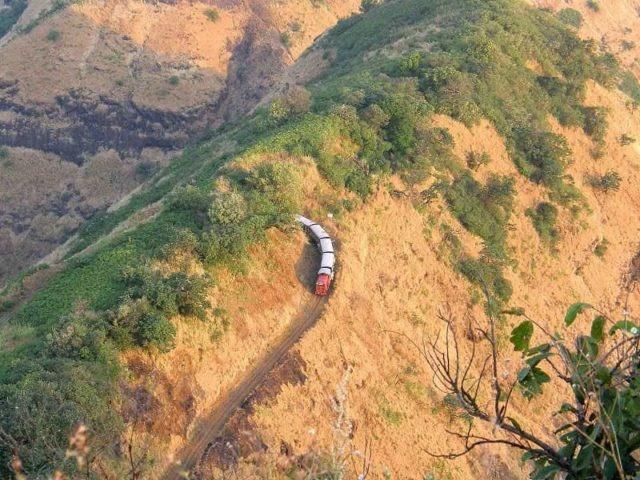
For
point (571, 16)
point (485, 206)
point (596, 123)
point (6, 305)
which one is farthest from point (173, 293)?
point (571, 16)

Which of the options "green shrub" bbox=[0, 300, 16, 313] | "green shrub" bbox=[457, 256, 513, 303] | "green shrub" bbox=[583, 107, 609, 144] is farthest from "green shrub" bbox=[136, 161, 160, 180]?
"green shrub" bbox=[457, 256, 513, 303]

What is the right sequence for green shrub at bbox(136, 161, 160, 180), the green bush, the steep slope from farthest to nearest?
green shrub at bbox(136, 161, 160, 180) < the steep slope < the green bush

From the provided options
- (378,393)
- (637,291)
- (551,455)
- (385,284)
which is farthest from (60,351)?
(637,291)

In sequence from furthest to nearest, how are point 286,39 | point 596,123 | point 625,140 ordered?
1. point 286,39
2. point 625,140
3. point 596,123

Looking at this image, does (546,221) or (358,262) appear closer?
(358,262)

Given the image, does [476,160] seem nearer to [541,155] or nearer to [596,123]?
[541,155]

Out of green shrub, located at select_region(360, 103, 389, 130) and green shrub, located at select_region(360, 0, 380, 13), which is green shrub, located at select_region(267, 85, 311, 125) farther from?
green shrub, located at select_region(360, 0, 380, 13)

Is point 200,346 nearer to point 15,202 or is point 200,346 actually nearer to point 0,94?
point 15,202

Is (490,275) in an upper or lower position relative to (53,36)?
upper
